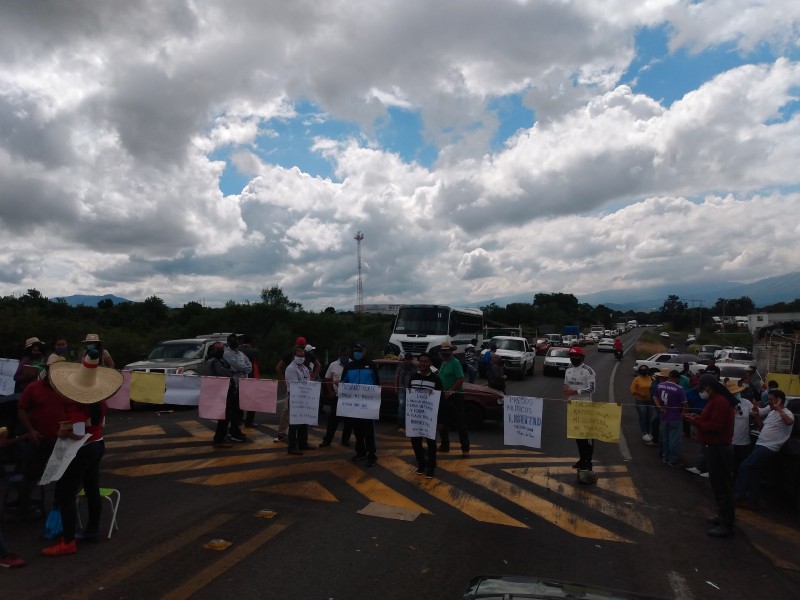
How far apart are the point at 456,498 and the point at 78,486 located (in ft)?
14.2

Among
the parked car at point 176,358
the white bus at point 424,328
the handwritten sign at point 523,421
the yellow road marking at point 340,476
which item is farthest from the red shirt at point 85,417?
the white bus at point 424,328

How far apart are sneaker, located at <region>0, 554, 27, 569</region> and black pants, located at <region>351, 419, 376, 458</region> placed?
4940 millimetres

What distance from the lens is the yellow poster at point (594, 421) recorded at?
856cm

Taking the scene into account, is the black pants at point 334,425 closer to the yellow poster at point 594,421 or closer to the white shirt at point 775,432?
the yellow poster at point 594,421

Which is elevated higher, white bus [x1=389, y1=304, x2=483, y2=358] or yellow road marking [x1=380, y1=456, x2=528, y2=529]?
white bus [x1=389, y1=304, x2=483, y2=358]

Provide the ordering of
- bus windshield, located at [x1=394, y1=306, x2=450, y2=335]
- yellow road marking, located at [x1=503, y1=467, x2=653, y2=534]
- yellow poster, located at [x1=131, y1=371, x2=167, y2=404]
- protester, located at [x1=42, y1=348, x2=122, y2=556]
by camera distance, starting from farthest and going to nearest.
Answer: bus windshield, located at [x1=394, y1=306, x2=450, y2=335]
yellow poster, located at [x1=131, y1=371, x2=167, y2=404]
yellow road marking, located at [x1=503, y1=467, x2=653, y2=534]
protester, located at [x1=42, y1=348, x2=122, y2=556]

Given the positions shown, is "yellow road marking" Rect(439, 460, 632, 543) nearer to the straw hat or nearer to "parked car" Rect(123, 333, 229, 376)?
the straw hat

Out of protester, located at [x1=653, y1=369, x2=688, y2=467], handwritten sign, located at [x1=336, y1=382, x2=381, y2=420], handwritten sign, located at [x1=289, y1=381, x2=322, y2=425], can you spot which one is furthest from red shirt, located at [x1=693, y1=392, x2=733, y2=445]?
handwritten sign, located at [x1=289, y1=381, x2=322, y2=425]

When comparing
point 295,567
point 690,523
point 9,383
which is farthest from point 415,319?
point 295,567

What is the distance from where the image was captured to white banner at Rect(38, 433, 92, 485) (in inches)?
210

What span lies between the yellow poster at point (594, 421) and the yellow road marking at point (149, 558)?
16.6 feet

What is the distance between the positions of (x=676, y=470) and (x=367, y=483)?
5.26 meters

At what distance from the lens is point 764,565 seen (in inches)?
225

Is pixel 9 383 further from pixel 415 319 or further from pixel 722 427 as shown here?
pixel 415 319
